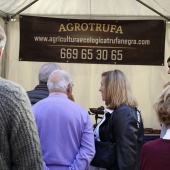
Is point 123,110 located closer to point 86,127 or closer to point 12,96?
point 86,127


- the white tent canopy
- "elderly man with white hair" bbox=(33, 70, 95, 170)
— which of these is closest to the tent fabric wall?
the white tent canopy

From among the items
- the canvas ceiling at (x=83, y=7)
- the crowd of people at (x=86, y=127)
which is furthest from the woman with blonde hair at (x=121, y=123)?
the canvas ceiling at (x=83, y=7)

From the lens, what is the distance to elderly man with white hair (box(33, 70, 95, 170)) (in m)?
2.97

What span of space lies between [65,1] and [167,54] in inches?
60.0

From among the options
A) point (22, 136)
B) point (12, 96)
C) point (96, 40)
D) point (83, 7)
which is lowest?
point (22, 136)

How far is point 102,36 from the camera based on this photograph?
543cm

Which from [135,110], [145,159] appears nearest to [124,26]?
[135,110]

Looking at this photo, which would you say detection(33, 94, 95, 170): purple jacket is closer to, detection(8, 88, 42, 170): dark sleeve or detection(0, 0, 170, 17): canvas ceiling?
detection(8, 88, 42, 170): dark sleeve

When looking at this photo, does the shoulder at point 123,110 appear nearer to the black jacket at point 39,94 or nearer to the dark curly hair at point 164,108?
the black jacket at point 39,94

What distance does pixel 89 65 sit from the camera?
5.45 metres

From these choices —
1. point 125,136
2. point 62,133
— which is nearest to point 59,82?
point 62,133

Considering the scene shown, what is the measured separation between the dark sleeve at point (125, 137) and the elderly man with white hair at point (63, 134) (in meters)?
0.24

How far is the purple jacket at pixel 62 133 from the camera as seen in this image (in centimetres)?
297

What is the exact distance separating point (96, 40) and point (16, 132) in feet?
13.0
